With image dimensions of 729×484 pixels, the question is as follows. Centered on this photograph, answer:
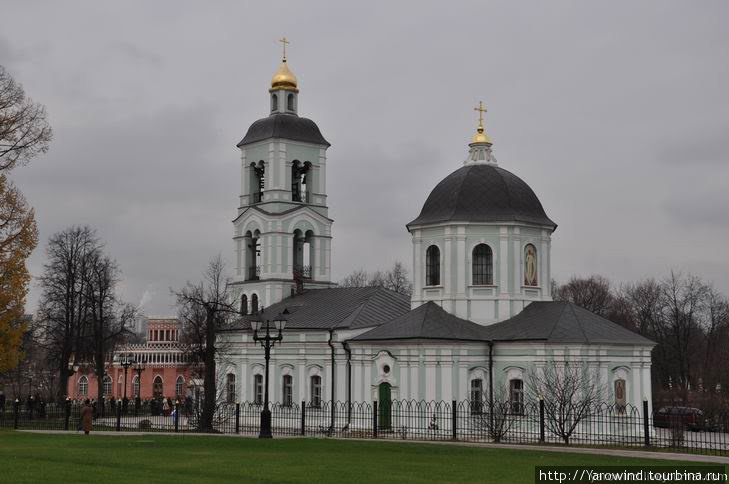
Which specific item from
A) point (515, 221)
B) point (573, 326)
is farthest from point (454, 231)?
point (573, 326)

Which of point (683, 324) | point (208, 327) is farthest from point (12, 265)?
point (683, 324)

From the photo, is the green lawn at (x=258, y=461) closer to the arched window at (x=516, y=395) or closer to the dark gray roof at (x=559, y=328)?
the arched window at (x=516, y=395)

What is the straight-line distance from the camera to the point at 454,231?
41250 mm

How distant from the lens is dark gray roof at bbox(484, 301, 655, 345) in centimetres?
3819

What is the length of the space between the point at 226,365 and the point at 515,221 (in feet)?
54.5

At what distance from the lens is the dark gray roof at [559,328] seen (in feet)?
125

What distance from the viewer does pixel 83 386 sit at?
93.8 metres

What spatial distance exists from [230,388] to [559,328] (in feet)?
58.9

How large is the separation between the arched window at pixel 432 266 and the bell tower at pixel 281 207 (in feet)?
34.9

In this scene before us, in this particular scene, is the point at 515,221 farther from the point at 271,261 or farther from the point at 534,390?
the point at 271,261

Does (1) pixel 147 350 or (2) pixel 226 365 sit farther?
(1) pixel 147 350

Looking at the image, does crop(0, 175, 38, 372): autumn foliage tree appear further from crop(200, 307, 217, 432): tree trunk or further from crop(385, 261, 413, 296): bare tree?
crop(385, 261, 413, 296): bare tree

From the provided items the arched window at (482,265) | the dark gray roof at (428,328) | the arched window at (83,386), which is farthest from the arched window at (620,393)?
the arched window at (83,386)

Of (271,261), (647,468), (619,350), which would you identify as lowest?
(647,468)
